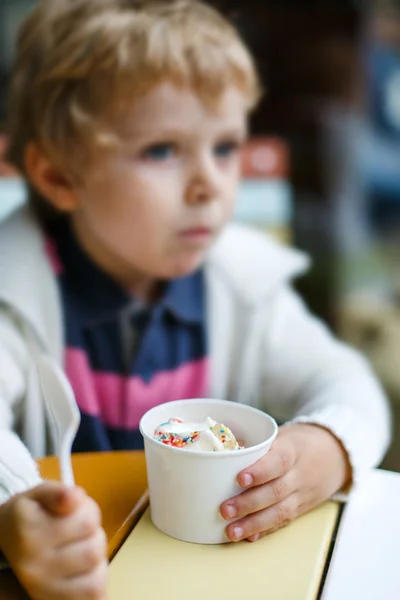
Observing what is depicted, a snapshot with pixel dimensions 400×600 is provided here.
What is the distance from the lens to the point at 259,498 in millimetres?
381

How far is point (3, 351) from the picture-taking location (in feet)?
1.76

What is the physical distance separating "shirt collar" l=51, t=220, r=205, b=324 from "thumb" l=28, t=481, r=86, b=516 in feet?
1.12

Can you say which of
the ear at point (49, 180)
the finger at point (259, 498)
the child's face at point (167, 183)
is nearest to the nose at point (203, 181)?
the child's face at point (167, 183)

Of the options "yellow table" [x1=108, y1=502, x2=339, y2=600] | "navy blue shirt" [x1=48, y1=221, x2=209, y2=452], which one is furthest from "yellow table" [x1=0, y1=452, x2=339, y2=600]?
"navy blue shirt" [x1=48, y1=221, x2=209, y2=452]

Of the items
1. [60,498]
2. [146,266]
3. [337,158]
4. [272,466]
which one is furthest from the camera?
[337,158]

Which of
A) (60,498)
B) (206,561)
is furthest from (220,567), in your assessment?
(60,498)

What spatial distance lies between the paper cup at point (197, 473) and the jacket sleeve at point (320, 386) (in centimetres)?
8

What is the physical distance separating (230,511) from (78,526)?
10 cm

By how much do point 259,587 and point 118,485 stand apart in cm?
13

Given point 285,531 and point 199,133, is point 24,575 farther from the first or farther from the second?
point 199,133

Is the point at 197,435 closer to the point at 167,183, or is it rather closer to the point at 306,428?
the point at 306,428

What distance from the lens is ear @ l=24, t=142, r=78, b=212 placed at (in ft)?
1.94

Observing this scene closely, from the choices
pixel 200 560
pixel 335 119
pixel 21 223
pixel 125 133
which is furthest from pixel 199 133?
pixel 335 119

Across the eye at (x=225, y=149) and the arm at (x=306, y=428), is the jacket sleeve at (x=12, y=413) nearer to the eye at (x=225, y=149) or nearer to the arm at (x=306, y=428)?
the arm at (x=306, y=428)
